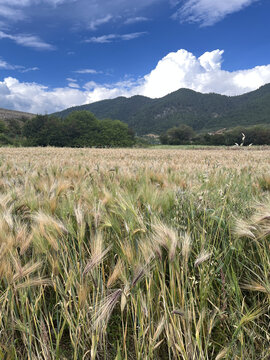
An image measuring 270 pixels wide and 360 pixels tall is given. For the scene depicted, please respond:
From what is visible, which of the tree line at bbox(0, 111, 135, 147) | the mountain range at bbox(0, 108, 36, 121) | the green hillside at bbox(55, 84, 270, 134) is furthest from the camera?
the green hillside at bbox(55, 84, 270, 134)

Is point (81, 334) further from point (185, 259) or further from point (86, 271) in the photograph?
point (185, 259)

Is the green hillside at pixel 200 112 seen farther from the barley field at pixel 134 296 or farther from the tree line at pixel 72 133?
the barley field at pixel 134 296

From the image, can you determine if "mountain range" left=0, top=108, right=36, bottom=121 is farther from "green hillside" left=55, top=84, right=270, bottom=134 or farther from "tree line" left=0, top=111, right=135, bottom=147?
"green hillside" left=55, top=84, right=270, bottom=134

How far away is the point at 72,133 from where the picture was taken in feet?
208

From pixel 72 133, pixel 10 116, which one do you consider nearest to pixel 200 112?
pixel 10 116

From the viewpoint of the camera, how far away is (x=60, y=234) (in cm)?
110

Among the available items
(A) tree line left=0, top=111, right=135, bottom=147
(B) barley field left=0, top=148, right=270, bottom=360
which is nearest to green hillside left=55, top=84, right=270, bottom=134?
(A) tree line left=0, top=111, right=135, bottom=147

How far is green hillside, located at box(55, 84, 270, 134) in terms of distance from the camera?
450 feet

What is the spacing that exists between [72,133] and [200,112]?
13956 centimetres

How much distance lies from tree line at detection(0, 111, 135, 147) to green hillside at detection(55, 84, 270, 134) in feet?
Result: 286

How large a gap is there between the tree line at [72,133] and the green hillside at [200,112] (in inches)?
3429

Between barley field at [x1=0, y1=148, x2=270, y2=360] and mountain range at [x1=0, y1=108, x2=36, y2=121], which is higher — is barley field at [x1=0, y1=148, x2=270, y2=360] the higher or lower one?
the lower one

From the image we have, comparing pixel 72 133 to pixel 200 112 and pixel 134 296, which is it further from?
pixel 200 112

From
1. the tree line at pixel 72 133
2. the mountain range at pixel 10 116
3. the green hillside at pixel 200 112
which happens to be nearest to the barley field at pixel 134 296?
the tree line at pixel 72 133
